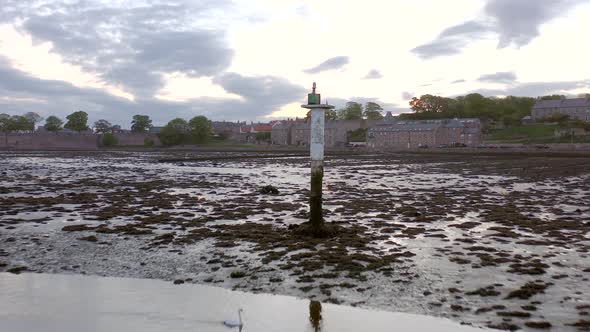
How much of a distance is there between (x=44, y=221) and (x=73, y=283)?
32.7ft

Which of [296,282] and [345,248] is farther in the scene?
[345,248]

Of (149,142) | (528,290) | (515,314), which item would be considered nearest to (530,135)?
(149,142)

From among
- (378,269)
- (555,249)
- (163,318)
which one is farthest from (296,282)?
(555,249)

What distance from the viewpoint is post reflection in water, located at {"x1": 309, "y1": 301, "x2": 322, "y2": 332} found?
8.73 metres

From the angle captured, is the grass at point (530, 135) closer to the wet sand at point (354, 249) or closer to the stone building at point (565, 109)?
the stone building at point (565, 109)

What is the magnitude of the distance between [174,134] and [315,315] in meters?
176

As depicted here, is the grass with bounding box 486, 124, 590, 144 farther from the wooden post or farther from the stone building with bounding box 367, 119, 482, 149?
the wooden post

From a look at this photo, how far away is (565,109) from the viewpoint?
18550 cm

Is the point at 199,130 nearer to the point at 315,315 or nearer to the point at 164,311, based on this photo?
the point at 164,311

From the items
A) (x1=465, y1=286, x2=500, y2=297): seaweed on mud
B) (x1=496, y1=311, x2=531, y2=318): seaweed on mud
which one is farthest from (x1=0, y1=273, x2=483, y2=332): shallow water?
(x1=465, y1=286, x2=500, y2=297): seaweed on mud

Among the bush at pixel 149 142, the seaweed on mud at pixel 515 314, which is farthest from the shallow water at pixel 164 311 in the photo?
the bush at pixel 149 142

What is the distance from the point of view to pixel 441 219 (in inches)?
816

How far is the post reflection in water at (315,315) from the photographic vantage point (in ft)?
28.6

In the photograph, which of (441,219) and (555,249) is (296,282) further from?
(441,219)
